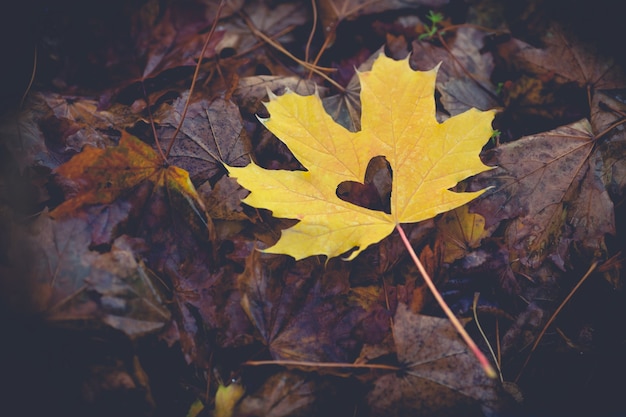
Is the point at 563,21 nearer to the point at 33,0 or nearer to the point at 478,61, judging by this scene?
the point at 478,61

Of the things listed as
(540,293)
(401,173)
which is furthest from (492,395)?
(401,173)

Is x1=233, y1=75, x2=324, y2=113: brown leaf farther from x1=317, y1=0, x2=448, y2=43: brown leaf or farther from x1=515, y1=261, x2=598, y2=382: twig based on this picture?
x1=515, y1=261, x2=598, y2=382: twig

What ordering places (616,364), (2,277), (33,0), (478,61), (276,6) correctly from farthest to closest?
(276,6)
(478,61)
(33,0)
(616,364)
(2,277)

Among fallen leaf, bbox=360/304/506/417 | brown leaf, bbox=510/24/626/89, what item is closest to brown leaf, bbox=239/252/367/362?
fallen leaf, bbox=360/304/506/417

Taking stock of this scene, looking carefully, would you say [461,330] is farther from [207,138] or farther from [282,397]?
[207,138]

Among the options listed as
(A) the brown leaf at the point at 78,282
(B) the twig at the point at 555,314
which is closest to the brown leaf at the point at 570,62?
(B) the twig at the point at 555,314

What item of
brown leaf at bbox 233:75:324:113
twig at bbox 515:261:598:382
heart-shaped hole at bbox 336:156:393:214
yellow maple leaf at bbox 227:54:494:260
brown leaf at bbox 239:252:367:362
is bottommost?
twig at bbox 515:261:598:382

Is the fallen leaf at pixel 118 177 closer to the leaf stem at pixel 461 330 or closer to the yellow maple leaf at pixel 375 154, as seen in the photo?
the yellow maple leaf at pixel 375 154
